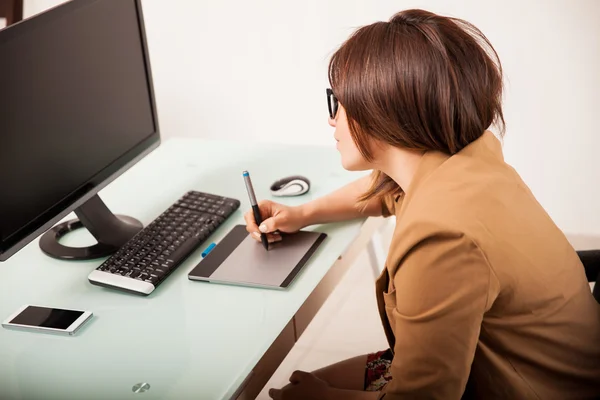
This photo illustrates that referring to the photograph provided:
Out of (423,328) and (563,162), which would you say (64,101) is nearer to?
(423,328)

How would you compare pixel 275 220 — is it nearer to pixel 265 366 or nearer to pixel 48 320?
pixel 265 366

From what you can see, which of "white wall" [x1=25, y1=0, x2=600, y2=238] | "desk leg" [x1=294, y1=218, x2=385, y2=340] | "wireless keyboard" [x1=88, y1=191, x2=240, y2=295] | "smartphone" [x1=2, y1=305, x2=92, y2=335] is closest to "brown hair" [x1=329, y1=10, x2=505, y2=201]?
"desk leg" [x1=294, y1=218, x2=385, y2=340]

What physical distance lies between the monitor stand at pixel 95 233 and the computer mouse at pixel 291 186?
12.3 inches

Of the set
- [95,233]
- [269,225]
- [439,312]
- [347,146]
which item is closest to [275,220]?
[269,225]

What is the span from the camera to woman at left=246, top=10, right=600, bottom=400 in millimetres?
1022

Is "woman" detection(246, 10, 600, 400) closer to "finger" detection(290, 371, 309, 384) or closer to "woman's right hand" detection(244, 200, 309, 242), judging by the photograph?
"finger" detection(290, 371, 309, 384)

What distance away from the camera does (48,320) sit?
1.28m

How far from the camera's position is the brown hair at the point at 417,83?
3.69 feet

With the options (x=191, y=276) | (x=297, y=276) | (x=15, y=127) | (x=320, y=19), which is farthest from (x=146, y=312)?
(x=320, y=19)

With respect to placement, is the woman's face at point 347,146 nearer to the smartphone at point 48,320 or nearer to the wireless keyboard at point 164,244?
the wireless keyboard at point 164,244

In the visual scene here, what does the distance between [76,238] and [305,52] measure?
1.39 m

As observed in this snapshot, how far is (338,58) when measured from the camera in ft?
3.98

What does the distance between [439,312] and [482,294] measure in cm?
6

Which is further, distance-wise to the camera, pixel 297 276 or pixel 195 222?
pixel 195 222
